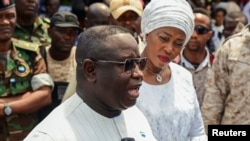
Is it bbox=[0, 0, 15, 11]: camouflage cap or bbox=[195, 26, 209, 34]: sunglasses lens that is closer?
bbox=[0, 0, 15, 11]: camouflage cap

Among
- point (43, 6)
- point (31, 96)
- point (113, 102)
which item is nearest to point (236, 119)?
point (31, 96)

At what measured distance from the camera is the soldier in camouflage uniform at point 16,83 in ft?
13.0

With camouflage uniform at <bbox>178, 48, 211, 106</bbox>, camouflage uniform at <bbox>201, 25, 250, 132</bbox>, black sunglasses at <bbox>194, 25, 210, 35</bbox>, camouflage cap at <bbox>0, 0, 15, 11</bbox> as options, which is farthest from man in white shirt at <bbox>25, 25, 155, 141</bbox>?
black sunglasses at <bbox>194, 25, 210, 35</bbox>

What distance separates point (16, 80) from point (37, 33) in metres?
1.56

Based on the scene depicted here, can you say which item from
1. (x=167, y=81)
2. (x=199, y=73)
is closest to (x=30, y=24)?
(x=199, y=73)

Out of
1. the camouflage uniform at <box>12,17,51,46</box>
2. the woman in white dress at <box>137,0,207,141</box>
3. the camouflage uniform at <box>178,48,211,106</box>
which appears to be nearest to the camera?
the woman in white dress at <box>137,0,207,141</box>

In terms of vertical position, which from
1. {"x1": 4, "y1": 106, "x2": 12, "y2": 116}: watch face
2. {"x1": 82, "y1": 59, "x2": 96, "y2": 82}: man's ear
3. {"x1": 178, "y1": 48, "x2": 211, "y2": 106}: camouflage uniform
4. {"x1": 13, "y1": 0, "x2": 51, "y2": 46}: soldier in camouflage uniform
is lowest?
{"x1": 178, "y1": 48, "x2": 211, "y2": 106}: camouflage uniform

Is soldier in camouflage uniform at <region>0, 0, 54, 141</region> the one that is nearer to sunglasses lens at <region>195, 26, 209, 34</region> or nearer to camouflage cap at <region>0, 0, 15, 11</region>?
camouflage cap at <region>0, 0, 15, 11</region>

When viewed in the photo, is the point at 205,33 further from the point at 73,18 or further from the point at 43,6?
the point at 43,6

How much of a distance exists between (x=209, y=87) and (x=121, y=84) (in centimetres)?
183

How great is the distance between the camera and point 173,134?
3.16m

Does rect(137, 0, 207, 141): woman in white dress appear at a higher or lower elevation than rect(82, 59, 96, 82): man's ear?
lower

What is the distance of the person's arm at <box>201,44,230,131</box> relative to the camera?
3.92m

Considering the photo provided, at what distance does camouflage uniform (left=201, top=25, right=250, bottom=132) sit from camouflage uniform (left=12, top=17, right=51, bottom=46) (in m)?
1.90
